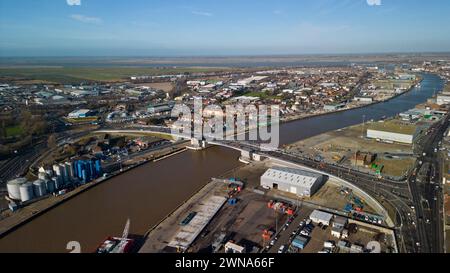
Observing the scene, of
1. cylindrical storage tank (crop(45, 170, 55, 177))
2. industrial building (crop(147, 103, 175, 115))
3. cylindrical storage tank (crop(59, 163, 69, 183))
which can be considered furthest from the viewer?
industrial building (crop(147, 103, 175, 115))

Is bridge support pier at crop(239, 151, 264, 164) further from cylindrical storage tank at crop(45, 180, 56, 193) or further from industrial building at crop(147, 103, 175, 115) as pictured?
industrial building at crop(147, 103, 175, 115)

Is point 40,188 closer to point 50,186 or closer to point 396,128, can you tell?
point 50,186

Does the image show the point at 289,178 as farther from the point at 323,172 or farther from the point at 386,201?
the point at 386,201

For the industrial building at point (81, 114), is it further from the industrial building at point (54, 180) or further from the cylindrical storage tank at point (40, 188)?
the cylindrical storage tank at point (40, 188)

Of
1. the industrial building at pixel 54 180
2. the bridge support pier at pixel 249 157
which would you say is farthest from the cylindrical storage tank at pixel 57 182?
the bridge support pier at pixel 249 157

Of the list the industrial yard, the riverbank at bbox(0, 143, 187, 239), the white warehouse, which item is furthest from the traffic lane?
the riverbank at bbox(0, 143, 187, 239)
